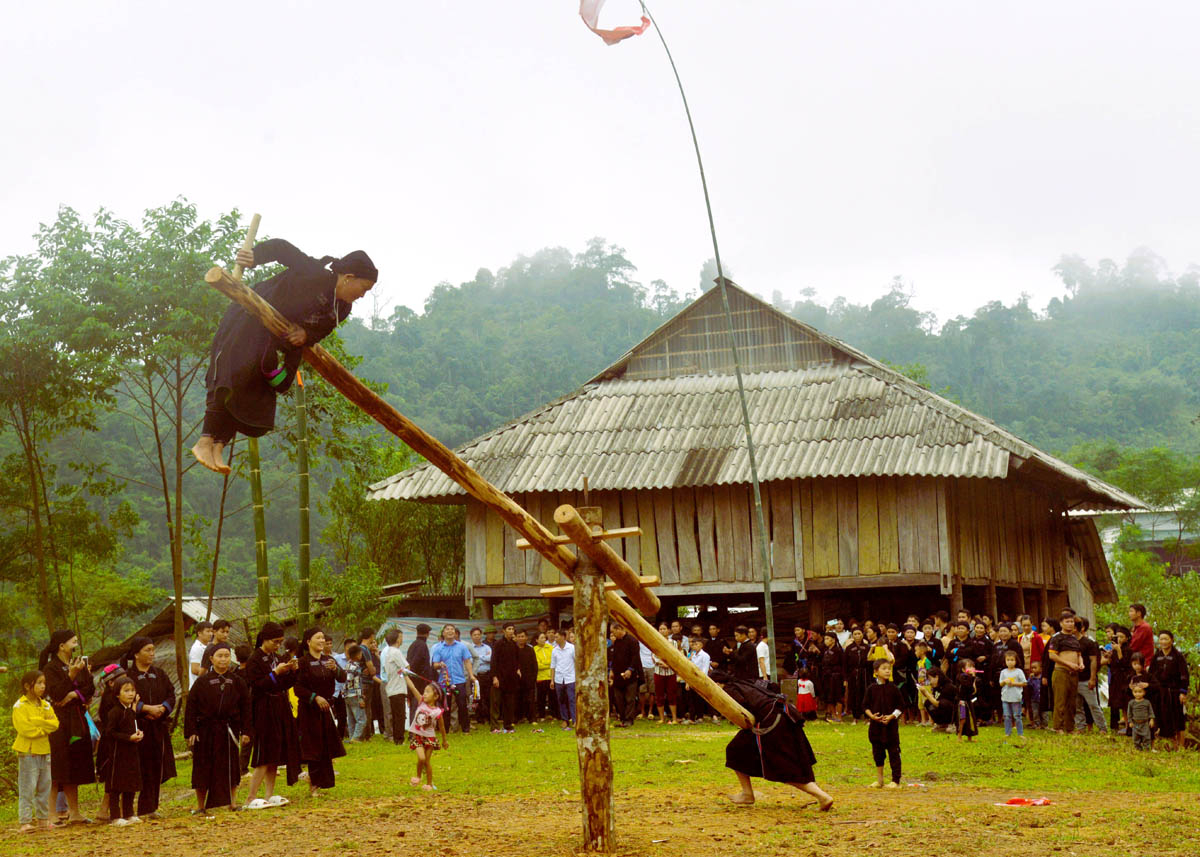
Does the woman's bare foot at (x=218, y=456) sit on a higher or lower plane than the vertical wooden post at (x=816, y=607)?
higher

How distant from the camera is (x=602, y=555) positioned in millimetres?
8930

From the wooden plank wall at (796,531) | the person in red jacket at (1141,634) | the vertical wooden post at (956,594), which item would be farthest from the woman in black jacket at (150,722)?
the vertical wooden post at (956,594)

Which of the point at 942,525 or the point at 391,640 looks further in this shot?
the point at 942,525

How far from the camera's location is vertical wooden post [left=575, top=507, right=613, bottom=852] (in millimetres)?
8828

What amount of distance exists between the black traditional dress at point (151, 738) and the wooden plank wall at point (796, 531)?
36.4 feet

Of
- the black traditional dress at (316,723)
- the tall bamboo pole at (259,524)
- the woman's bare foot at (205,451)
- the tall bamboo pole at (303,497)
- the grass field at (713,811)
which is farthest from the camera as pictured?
the tall bamboo pole at (303,497)

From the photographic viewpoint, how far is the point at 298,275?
634 cm

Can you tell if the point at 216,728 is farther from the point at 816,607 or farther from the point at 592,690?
the point at 816,607

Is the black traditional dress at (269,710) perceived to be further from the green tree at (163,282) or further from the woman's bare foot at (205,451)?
the green tree at (163,282)

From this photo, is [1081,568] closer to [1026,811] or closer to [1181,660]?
[1181,660]

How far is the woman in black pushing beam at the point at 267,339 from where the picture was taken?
6.05 metres

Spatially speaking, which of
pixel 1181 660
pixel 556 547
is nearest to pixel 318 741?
pixel 556 547

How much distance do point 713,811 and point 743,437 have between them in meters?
12.1

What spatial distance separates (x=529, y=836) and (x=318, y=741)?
3336mm
